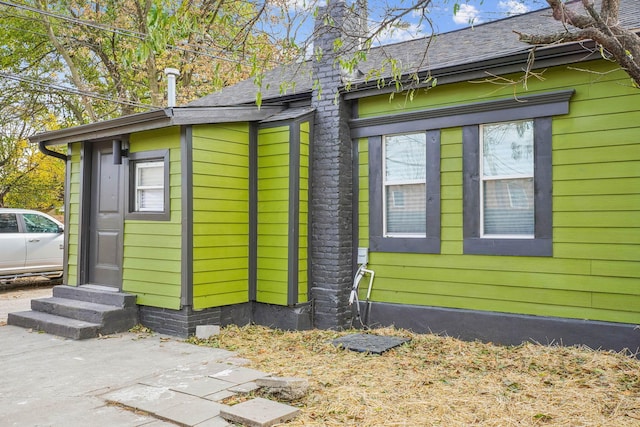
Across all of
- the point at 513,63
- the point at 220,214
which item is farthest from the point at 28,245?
the point at 513,63

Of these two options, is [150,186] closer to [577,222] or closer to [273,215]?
[273,215]

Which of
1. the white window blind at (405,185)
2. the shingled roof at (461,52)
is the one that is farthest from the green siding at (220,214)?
the white window blind at (405,185)

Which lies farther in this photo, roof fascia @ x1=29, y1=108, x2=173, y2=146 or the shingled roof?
roof fascia @ x1=29, y1=108, x2=173, y2=146

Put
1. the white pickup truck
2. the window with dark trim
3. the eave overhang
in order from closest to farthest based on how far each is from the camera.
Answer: the eave overhang, the window with dark trim, the white pickup truck

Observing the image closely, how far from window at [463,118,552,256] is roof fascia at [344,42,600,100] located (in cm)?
57

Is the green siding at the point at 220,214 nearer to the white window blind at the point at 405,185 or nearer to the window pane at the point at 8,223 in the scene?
the white window blind at the point at 405,185

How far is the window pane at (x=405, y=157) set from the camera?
619cm

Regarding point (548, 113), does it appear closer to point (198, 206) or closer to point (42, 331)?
point (198, 206)

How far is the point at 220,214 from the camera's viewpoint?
643cm

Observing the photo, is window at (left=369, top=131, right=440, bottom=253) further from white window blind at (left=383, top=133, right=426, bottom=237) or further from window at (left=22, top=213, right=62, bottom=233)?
window at (left=22, top=213, right=62, bottom=233)

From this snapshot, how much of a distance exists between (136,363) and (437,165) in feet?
13.0

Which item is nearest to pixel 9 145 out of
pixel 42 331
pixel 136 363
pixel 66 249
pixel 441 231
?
pixel 66 249

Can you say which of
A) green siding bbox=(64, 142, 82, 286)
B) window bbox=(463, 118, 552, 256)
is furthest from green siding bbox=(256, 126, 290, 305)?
green siding bbox=(64, 142, 82, 286)

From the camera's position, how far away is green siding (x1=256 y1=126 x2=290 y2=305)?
6484 millimetres
